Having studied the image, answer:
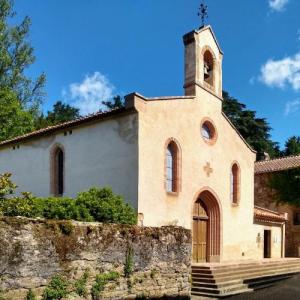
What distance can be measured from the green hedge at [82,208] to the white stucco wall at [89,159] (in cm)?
287

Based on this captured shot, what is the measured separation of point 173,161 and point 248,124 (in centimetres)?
3152

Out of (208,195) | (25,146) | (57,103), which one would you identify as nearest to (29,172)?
(25,146)

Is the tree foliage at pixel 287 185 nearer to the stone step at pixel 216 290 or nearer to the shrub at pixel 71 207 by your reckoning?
the stone step at pixel 216 290

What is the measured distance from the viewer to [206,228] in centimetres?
2038

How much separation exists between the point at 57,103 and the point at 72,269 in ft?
188

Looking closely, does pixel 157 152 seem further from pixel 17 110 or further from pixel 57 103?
pixel 57 103

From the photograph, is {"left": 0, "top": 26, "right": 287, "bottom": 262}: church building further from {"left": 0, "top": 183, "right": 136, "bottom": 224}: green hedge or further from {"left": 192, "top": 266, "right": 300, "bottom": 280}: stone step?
{"left": 0, "top": 183, "right": 136, "bottom": 224}: green hedge

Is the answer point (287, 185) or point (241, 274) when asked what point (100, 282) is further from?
point (287, 185)

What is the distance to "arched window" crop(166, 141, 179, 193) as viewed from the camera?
58.1ft

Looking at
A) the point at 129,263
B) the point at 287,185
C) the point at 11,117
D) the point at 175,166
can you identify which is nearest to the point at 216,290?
the point at 175,166

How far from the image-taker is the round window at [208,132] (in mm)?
20016

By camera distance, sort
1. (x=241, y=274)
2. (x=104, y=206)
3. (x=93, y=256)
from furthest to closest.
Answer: (x=241, y=274) → (x=104, y=206) → (x=93, y=256)

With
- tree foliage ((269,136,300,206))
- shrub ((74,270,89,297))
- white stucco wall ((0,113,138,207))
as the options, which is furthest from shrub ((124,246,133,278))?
tree foliage ((269,136,300,206))

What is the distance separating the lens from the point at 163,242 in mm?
11539
